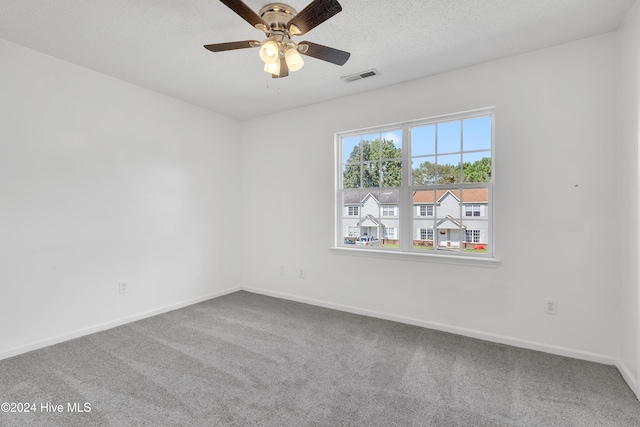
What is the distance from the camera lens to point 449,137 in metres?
3.14

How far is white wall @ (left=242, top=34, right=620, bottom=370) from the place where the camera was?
95.3 inches

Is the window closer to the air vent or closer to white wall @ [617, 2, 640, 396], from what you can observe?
the air vent

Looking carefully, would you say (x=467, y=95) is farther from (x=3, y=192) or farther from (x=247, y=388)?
(x=3, y=192)

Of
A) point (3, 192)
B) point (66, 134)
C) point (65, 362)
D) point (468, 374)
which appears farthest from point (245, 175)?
point (468, 374)

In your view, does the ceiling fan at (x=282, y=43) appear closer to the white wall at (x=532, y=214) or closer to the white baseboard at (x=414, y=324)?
the white wall at (x=532, y=214)

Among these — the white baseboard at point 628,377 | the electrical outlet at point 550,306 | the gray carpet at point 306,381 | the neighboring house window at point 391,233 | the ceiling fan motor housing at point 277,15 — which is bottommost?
the gray carpet at point 306,381

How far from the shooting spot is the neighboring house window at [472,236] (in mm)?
2998

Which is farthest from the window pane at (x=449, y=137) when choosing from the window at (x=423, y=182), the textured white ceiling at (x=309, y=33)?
the textured white ceiling at (x=309, y=33)

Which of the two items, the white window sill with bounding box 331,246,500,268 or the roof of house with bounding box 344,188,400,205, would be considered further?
the roof of house with bounding box 344,188,400,205

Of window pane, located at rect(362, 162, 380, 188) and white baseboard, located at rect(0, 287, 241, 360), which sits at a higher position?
window pane, located at rect(362, 162, 380, 188)

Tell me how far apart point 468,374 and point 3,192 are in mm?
3987

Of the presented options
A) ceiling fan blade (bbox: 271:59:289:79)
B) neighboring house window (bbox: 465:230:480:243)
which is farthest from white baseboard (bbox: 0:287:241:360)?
neighboring house window (bbox: 465:230:480:243)

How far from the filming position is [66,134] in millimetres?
2859

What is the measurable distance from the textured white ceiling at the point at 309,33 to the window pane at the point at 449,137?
550 millimetres
